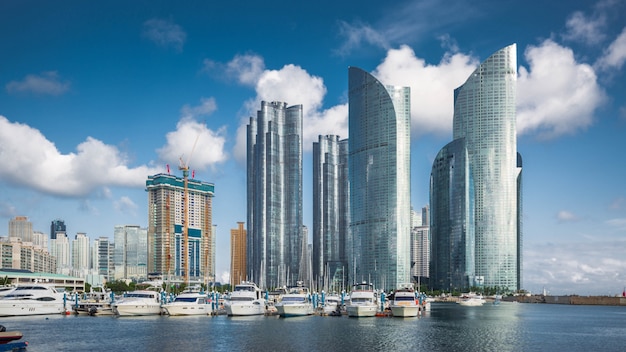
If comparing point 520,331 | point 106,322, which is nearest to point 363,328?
point 520,331

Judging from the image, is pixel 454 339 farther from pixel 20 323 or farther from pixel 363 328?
pixel 20 323

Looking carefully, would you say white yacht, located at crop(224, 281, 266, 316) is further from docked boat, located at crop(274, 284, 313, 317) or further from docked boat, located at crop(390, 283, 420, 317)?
docked boat, located at crop(390, 283, 420, 317)

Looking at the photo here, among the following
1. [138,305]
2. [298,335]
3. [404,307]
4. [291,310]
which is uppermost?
[298,335]

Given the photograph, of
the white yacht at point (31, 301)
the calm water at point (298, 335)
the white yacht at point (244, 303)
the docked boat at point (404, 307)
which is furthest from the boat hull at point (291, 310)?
the white yacht at point (31, 301)

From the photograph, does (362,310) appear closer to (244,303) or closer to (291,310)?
(291,310)

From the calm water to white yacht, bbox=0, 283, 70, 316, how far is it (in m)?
4.93

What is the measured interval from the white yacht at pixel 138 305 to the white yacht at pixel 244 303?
16363mm

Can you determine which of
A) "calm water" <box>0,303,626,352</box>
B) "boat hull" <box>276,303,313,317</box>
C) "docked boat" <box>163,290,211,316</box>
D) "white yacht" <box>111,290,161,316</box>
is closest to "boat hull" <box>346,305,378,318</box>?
"calm water" <box>0,303,626,352</box>

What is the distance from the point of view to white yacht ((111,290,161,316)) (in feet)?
493

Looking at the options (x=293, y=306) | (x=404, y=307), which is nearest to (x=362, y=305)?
(x=404, y=307)

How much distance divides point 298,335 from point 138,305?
5735 centimetres

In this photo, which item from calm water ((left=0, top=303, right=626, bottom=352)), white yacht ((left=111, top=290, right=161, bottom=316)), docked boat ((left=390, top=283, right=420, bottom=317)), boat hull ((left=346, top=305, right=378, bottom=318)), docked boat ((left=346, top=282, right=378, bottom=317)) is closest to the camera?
calm water ((left=0, top=303, right=626, bottom=352))

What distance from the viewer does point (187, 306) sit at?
494 ft

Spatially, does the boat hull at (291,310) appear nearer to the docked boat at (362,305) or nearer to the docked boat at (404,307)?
the docked boat at (362,305)
